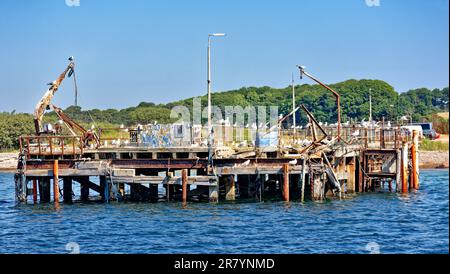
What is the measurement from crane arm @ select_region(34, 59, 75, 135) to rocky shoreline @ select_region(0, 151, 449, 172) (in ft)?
149

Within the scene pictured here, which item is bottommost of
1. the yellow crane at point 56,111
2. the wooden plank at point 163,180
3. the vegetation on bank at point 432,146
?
the wooden plank at point 163,180

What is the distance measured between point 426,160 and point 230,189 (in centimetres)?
5339

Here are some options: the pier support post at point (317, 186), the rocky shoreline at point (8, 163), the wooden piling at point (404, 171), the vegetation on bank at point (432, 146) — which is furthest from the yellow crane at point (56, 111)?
the vegetation on bank at point (432, 146)

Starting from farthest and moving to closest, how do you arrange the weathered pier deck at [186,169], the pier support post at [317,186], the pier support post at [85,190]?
1. the pier support post at [85,190]
2. the pier support post at [317,186]
3. the weathered pier deck at [186,169]

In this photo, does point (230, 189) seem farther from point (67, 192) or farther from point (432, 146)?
point (432, 146)

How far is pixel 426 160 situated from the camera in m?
95.6

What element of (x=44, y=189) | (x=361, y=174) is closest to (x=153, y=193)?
(x=44, y=189)

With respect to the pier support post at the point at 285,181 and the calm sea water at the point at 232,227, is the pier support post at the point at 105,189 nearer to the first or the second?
the calm sea water at the point at 232,227

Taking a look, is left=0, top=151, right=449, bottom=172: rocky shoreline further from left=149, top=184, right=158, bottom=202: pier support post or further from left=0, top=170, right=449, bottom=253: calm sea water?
left=149, top=184, right=158, bottom=202: pier support post

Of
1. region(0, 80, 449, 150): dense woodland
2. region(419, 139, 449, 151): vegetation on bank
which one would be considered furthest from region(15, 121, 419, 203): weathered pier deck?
region(0, 80, 449, 150): dense woodland

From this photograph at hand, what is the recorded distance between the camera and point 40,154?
48906 mm

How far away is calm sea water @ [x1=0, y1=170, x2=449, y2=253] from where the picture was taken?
111 ft

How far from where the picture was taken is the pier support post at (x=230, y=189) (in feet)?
157

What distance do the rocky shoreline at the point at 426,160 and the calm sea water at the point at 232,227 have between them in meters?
44.8
